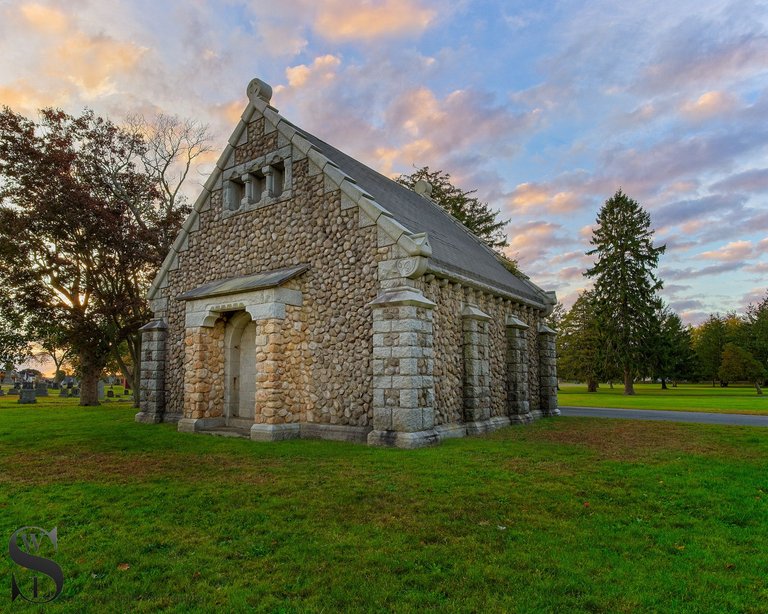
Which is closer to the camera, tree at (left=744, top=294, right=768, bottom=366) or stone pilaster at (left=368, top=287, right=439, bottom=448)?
stone pilaster at (left=368, top=287, right=439, bottom=448)

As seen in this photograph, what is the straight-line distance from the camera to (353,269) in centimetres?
1155

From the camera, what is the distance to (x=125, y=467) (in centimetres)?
814

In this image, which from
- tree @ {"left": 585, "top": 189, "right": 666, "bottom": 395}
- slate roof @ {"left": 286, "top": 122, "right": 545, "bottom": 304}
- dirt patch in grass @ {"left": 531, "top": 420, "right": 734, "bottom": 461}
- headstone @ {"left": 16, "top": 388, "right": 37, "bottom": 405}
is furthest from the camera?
tree @ {"left": 585, "top": 189, "right": 666, "bottom": 395}

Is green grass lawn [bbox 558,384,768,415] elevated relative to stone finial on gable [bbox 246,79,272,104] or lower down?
lower down

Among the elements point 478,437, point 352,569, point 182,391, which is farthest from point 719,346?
point 352,569

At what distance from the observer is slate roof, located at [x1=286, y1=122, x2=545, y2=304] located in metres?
13.0

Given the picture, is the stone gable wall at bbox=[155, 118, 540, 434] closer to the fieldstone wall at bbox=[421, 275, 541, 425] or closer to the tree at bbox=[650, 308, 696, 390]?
the fieldstone wall at bbox=[421, 275, 541, 425]

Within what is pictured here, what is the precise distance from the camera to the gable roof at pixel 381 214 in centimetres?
1124

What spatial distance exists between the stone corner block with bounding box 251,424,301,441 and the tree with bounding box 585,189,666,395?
36.7 metres

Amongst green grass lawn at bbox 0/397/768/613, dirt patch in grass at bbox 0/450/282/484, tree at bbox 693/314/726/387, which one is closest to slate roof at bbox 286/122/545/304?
green grass lawn at bbox 0/397/768/613

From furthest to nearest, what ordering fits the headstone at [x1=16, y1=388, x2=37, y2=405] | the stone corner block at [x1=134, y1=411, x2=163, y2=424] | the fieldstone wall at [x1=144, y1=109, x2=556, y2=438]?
the headstone at [x1=16, y1=388, x2=37, y2=405], the stone corner block at [x1=134, y1=411, x2=163, y2=424], the fieldstone wall at [x1=144, y1=109, x2=556, y2=438]

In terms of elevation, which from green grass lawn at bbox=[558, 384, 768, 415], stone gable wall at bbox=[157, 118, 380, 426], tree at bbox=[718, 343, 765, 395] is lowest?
green grass lawn at bbox=[558, 384, 768, 415]

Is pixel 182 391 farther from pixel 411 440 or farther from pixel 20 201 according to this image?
pixel 20 201

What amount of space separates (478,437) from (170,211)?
2057 centimetres
